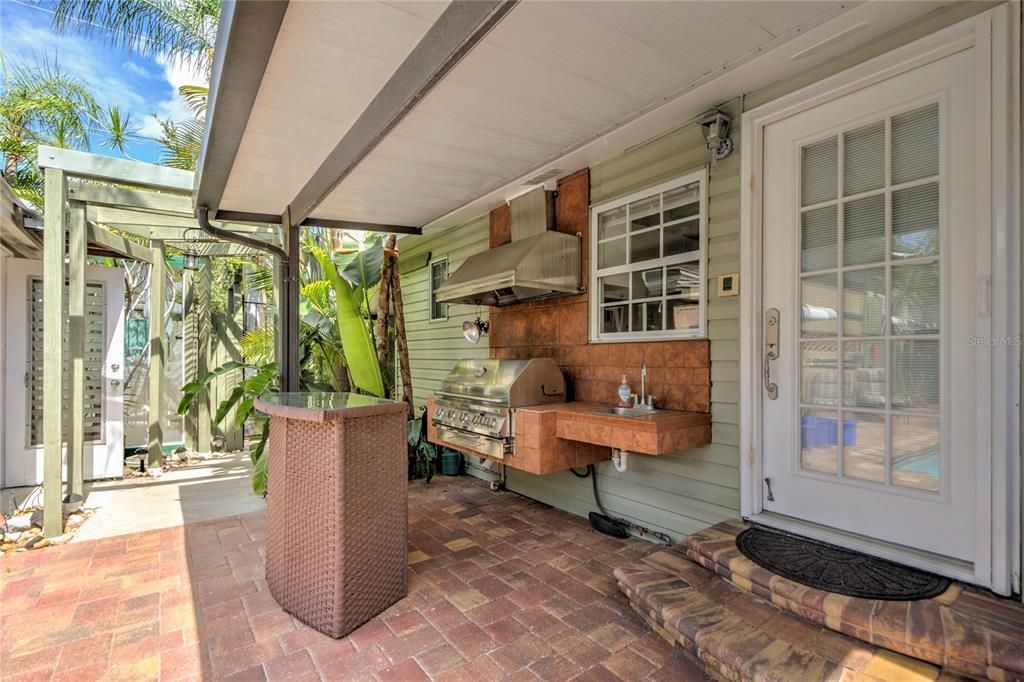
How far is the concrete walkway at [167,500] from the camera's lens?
406 cm

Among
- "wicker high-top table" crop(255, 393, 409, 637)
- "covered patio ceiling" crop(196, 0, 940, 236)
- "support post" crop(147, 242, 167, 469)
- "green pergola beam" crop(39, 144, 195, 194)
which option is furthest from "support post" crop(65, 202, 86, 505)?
"wicker high-top table" crop(255, 393, 409, 637)

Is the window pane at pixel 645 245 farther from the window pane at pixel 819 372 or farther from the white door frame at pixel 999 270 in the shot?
the white door frame at pixel 999 270

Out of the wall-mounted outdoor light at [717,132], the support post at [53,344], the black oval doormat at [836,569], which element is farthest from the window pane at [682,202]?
the support post at [53,344]

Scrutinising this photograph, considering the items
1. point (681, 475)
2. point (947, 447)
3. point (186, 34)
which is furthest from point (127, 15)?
point (947, 447)

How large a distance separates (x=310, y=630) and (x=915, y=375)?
3245mm

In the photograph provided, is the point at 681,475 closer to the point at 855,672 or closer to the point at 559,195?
the point at 855,672

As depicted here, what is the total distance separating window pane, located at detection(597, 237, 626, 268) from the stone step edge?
205 cm

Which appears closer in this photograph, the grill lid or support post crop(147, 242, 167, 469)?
the grill lid

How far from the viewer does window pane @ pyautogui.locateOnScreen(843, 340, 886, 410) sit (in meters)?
2.43

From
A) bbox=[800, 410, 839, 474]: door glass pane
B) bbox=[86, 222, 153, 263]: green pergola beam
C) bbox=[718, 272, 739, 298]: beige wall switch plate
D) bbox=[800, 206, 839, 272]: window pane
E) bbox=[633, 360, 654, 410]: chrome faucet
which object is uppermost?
bbox=[86, 222, 153, 263]: green pergola beam

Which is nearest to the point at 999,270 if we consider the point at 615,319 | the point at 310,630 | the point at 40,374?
the point at 615,319

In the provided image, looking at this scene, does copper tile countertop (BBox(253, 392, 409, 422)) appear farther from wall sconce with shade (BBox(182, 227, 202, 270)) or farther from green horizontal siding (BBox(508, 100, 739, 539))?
wall sconce with shade (BBox(182, 227, 202, 270))

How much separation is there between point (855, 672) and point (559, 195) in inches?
142

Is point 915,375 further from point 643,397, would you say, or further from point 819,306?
point 643,397
